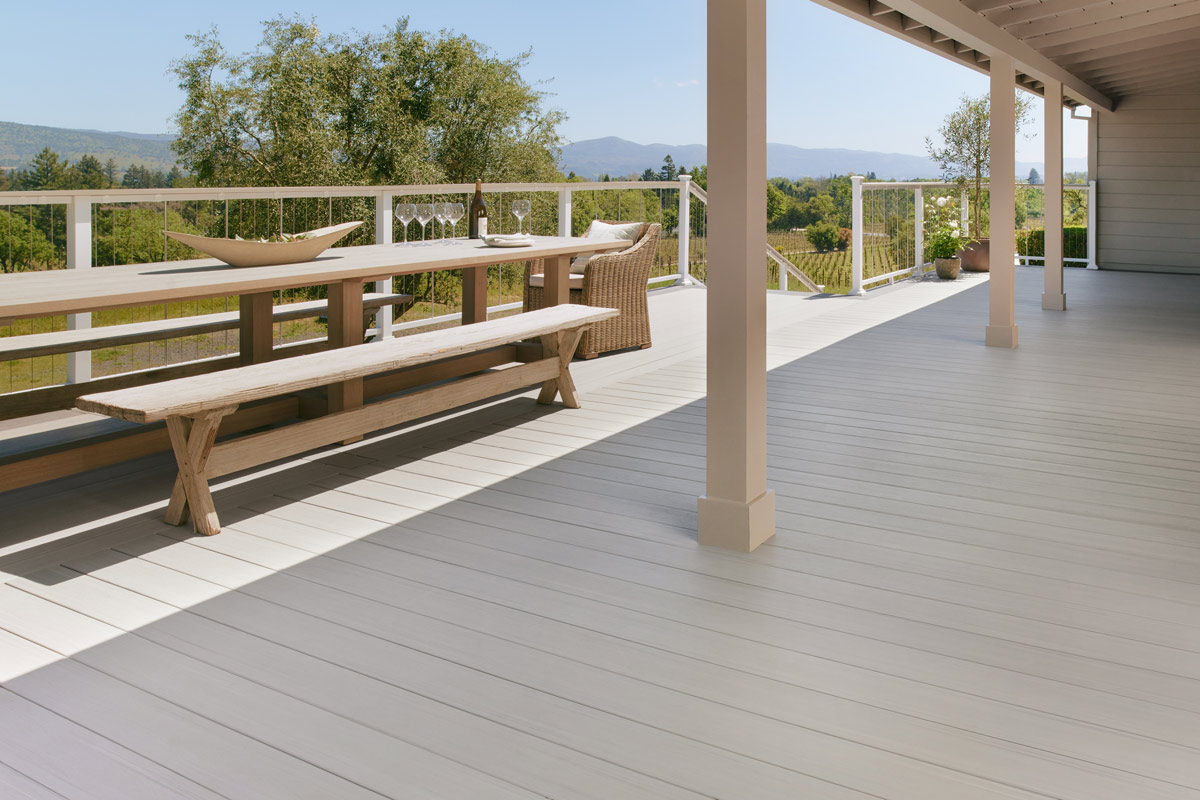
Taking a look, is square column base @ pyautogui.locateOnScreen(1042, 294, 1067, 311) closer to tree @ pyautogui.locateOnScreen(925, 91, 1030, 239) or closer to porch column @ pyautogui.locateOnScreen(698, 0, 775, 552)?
tree @ pyautogui.locateOnScreen(925, 91, 1030, 239)

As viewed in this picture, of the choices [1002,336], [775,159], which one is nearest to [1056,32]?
[1002,336]

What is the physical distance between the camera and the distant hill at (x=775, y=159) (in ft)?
106

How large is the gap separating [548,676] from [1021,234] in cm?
1302

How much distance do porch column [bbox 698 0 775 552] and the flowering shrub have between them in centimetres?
873

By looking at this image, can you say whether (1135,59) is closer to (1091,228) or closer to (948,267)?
(948,267)

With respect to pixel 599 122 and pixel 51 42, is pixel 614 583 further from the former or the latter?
pixel 599 122

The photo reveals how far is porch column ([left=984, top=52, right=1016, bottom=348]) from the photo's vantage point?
6.15 m

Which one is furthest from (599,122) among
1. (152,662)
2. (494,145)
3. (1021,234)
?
(152,662)

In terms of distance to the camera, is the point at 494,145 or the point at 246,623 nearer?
the point at 246,623

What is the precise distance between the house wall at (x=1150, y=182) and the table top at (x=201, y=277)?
957cm

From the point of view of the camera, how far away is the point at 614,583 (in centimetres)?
261

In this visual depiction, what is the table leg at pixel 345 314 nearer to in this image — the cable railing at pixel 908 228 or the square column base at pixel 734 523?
the square column base at pixel 734 523

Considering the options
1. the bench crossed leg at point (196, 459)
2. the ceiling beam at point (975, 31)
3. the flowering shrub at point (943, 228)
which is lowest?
the bench crossed leg at point (196, 459)

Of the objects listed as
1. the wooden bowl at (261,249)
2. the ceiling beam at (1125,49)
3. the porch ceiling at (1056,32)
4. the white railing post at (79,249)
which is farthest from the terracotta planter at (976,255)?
the white railing post at (79,249)
